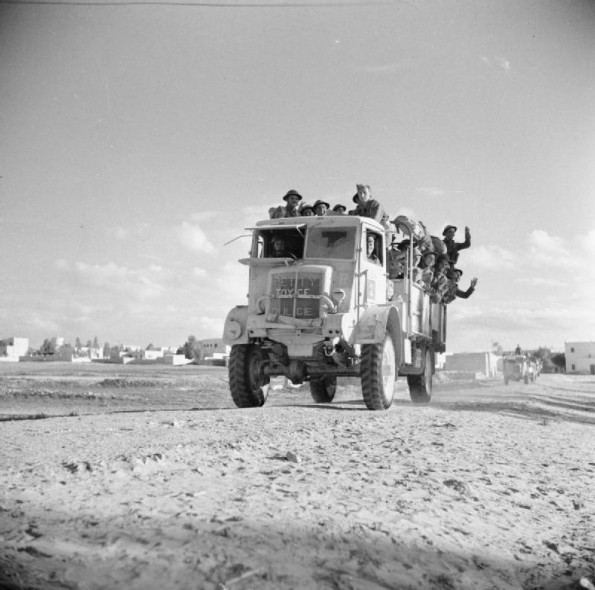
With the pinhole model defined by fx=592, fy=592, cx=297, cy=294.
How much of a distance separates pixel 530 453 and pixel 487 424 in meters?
1.74

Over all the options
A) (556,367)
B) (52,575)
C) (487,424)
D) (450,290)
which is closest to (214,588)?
(52,575)

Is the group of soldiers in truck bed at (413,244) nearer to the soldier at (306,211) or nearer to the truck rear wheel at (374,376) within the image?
the soldier at (306,211)

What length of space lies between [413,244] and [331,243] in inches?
92.7

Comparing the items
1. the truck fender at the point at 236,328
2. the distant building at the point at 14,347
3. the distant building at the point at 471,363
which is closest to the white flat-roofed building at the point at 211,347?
the distant building at the point at 14,347

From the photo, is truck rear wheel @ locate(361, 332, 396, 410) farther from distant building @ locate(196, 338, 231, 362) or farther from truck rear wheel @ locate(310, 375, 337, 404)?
distant building @ locate(196, 338, 231, 362)

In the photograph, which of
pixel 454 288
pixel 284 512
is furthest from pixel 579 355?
pixel 284 512

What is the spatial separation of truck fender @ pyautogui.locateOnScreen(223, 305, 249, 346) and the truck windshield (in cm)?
137

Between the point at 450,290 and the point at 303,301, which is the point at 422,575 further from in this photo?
the point at 450,290

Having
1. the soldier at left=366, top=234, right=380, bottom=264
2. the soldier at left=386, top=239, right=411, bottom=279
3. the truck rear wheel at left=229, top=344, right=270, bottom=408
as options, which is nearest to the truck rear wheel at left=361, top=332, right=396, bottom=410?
the soldier at left=366, top=234, right=380, bottom=264

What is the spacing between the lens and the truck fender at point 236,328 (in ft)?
29.3

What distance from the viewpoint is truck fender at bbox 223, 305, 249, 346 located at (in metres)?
8.92

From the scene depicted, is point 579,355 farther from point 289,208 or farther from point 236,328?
point 236,328

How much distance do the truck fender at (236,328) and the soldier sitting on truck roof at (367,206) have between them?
8.35ft

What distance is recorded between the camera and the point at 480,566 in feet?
8.97
